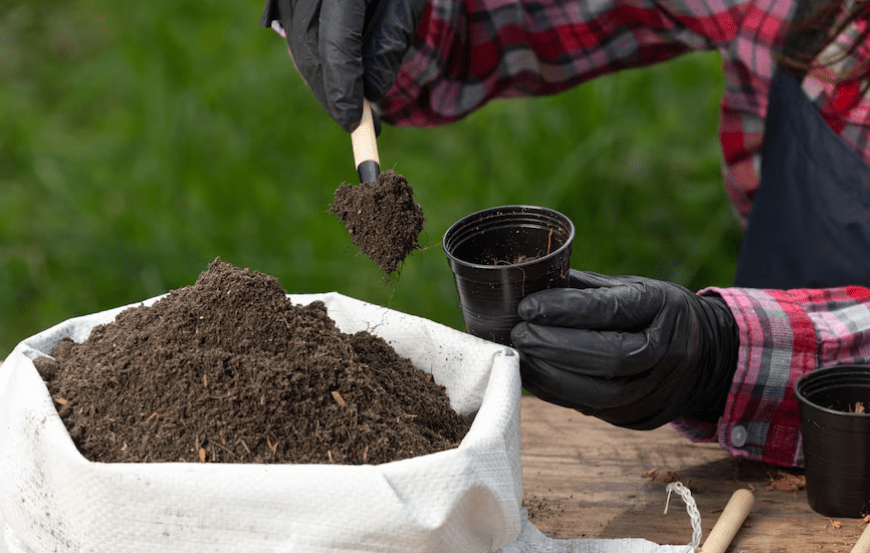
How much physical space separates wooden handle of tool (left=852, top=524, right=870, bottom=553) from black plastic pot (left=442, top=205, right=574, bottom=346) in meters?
0.54

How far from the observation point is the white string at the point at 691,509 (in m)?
1.08

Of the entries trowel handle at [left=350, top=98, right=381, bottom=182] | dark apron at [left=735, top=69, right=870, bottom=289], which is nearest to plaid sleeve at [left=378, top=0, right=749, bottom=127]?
dark apron at [left=735, top=69, right=870, bottom=289]

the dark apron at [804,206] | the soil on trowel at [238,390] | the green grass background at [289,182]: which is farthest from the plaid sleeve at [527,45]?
the soil on trowel at [238,390]

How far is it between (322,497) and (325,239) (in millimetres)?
1844

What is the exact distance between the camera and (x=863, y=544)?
3.55 feet

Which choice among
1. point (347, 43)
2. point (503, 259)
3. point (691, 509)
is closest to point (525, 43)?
point (347, 43)

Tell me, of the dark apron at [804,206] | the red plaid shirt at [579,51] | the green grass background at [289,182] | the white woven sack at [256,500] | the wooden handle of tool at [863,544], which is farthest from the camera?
the green grass background at [289,182]

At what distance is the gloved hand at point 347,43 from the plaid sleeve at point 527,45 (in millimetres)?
357

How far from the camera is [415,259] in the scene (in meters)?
2.59

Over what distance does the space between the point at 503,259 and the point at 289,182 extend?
165 centimetres

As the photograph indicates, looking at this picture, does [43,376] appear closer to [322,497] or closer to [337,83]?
[322,497]

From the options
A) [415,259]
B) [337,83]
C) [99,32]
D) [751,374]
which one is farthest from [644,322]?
[99,32]

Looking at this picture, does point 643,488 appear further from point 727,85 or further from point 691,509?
point 727,85

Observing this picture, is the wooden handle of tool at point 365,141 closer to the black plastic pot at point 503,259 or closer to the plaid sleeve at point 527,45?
the black plastic pot at point 503,259
